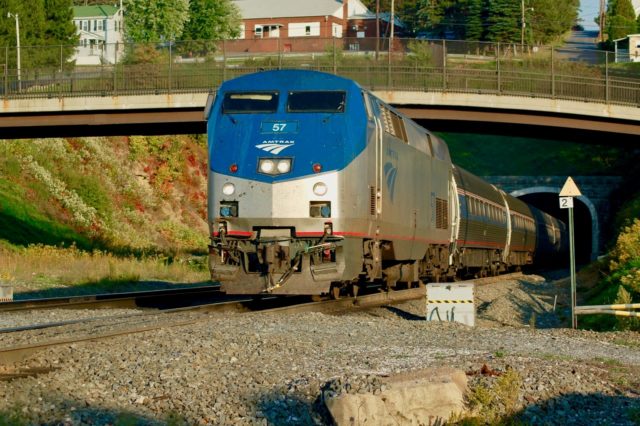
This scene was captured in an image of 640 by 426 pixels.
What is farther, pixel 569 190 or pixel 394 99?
pixel 394 99

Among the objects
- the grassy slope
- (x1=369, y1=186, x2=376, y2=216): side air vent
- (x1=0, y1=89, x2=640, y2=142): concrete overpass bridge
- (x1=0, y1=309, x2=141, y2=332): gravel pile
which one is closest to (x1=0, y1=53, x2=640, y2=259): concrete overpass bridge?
(x1=0, y1=89, x2=640, y2=142): concrete overpass bridge

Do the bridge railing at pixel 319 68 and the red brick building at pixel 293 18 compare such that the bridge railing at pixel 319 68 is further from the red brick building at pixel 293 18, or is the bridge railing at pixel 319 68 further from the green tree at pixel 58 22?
the red brick building at pixel 293 18

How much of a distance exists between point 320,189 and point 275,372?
665 cm

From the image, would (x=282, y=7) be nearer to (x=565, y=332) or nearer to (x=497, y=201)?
(x=497, y=201)

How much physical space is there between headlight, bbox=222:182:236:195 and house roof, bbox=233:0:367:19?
101 m

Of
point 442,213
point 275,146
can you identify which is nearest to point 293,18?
point 442,213

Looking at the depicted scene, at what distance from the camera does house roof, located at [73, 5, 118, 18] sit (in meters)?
120

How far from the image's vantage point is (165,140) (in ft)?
187

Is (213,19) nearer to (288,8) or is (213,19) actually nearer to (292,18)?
(292,18)

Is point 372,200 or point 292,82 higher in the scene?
point 292,82

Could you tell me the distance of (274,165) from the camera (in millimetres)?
16297

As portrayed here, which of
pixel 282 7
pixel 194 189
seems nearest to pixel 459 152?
pixel 194 189

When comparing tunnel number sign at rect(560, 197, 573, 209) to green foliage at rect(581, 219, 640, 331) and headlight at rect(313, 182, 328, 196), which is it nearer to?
green foliage at rect(581, 219, 640, 331)

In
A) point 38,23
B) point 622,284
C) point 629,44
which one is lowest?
point 622,284
